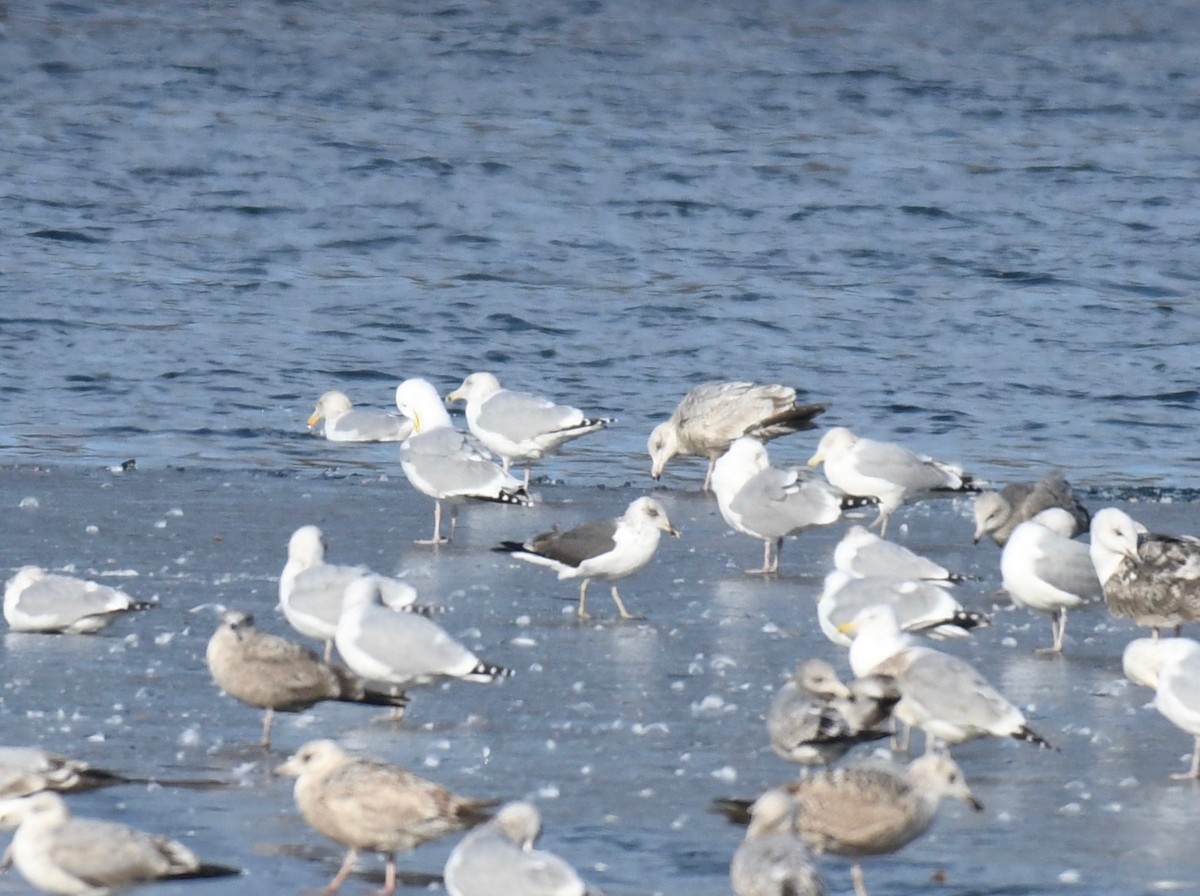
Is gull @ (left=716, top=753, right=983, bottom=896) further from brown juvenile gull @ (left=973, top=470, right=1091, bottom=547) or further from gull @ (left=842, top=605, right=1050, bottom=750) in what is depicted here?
brown juvenile gull @ (left=973, top=470, right=1091, bottom=547)

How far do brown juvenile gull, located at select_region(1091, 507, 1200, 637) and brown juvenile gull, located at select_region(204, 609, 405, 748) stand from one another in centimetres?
315

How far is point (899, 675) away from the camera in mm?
7375

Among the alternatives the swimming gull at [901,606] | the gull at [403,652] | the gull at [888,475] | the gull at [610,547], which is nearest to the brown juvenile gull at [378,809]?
the gull at [403,652]

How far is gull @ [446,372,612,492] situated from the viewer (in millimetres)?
13203

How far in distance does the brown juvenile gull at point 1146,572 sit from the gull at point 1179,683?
1315 millimetres

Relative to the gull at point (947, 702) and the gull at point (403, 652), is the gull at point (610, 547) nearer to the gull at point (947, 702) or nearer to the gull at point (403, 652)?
the gull at point (403, 652)

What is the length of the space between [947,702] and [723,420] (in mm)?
7276

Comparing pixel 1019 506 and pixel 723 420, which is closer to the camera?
pixel 1019 506

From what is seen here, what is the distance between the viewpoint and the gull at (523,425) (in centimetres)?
1320

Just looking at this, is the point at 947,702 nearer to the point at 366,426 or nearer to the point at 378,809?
the point at 378,809

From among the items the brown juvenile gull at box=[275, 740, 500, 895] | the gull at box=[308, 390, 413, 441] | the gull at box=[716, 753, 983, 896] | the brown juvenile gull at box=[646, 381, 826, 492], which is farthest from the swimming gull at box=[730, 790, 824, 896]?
the gull at box=[308, 390, 413, 441]

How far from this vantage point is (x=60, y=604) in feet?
29.0

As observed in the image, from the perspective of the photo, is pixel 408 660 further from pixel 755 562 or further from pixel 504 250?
pixel 504 250

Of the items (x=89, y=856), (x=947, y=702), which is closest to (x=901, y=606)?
(x=947, y=702)
